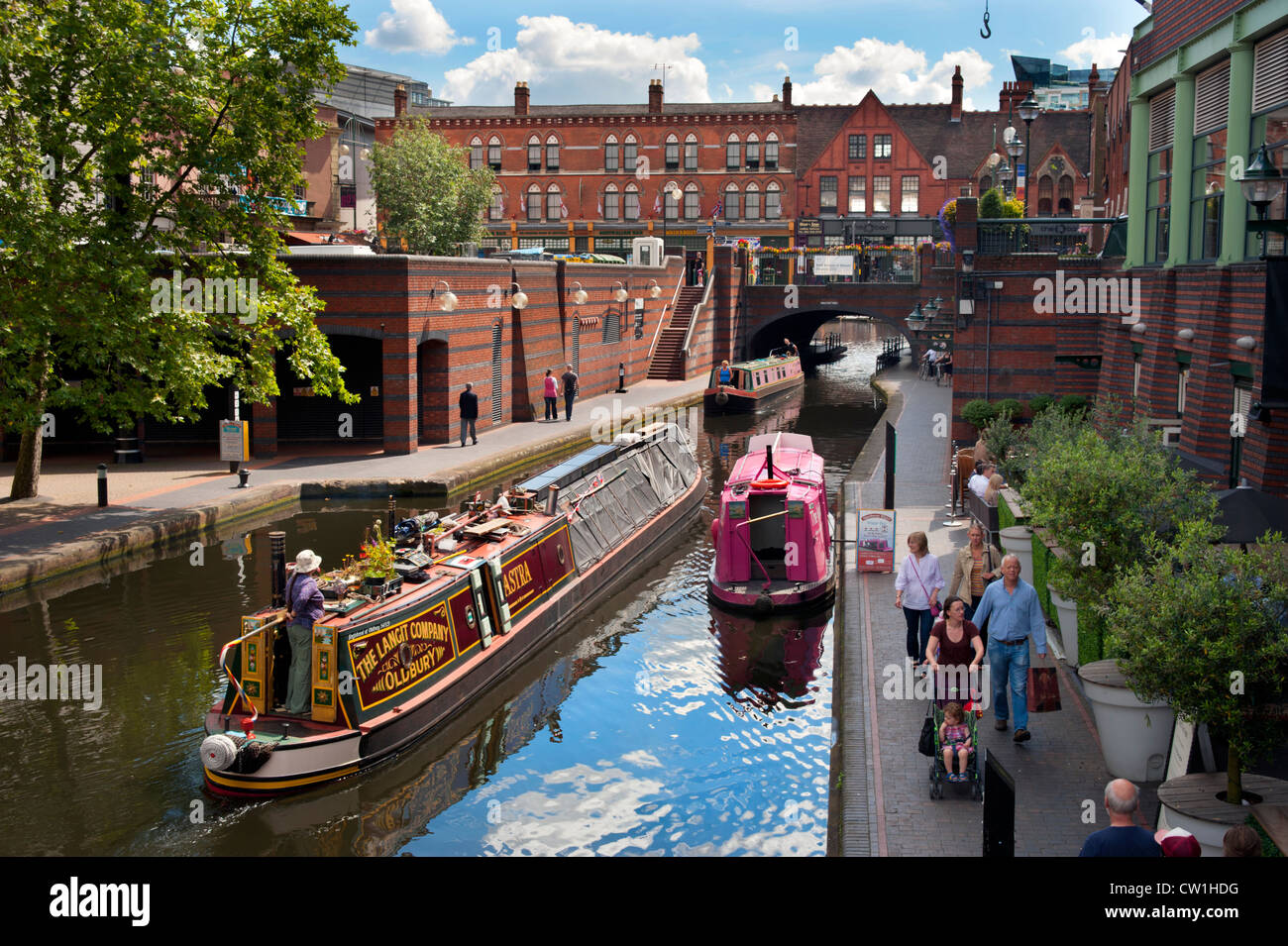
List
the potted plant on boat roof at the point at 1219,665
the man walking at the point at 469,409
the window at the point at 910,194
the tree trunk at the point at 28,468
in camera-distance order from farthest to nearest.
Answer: the window at the point at 910,194 < the man walking at the point at 469,409 < the tree trunk at the point at 28,468 < the potted plant on boat roof at the point at 1219,665

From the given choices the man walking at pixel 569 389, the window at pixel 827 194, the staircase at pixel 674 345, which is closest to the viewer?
the man walking at pixel 569 389

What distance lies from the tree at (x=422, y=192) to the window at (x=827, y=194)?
24653 millimetres

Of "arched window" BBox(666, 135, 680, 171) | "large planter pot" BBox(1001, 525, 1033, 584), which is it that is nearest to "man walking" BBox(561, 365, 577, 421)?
"large planter pot" BBox(1001, 525, 1033, 584)

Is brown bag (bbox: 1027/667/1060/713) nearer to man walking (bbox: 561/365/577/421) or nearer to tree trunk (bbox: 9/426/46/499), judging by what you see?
tree trunk (bbox: 9/426/46/499)

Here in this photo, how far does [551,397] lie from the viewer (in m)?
33.5

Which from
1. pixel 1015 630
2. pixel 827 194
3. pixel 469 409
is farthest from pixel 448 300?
pixel 827 194

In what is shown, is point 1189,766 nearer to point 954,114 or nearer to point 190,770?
point 190,770

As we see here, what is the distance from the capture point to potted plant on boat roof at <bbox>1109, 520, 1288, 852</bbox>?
293 inches

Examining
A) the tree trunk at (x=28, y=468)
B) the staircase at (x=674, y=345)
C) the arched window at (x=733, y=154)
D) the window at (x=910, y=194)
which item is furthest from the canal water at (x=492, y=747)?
the window at (x=910, y=194)

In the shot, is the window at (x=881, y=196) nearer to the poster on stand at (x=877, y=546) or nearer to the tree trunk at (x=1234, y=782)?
the poster on stand at (x=877, y=546)

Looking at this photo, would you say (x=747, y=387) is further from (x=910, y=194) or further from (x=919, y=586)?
(x=910, y=194)

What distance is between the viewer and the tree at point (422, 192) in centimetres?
5031

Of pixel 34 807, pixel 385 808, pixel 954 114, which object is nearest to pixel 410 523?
pixel 385 808

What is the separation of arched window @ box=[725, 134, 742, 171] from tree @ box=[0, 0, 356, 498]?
162 ft
